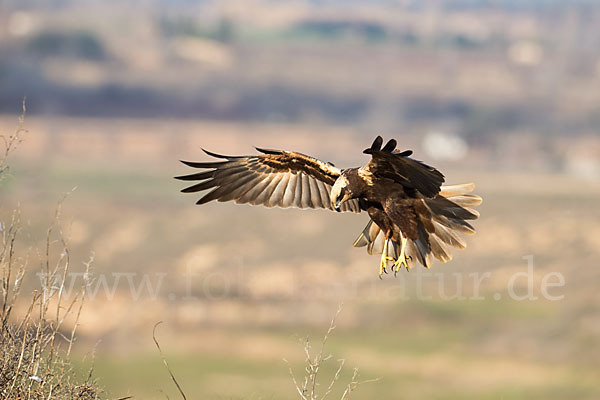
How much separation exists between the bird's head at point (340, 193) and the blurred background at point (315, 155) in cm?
232

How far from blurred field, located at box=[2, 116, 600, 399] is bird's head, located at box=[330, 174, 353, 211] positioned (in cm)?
1834

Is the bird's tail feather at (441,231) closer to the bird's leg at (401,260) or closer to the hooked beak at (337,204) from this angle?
the bird's leg at (401,260)

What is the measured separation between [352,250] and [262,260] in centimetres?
463

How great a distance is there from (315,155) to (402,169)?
6676 cm

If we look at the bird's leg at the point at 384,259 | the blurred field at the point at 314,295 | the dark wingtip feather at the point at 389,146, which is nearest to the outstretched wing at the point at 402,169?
the dark wingtip feather at the point at 389,146

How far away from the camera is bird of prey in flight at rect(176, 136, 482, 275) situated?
9406 mm

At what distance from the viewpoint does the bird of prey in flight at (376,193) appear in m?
9.41

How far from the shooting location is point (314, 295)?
4806 centimetres

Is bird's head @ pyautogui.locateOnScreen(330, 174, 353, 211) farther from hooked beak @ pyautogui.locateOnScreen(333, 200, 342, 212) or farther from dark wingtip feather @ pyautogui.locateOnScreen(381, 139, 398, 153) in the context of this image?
dark wingtip feather @ pyautogui.locateOnScreen(381, 139, 398, 153)

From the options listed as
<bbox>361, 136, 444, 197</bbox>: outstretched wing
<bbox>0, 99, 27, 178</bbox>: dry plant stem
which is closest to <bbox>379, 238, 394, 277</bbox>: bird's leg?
<bbox>361, 136, 444, 197</bbox>: outstretched wing

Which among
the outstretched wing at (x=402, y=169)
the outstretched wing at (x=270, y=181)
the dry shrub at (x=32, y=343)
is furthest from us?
the outstretched wing at (x=270, y=181)

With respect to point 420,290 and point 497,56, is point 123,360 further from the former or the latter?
point 497,56

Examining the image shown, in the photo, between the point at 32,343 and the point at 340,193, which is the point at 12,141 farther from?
the point at 340,193

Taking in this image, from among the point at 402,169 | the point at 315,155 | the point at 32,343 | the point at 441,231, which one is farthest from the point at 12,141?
the point at 315,155
